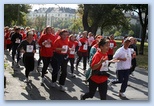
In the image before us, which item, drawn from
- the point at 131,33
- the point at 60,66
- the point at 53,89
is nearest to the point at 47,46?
the point at 60,66

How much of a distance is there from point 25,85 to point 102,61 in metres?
1.76

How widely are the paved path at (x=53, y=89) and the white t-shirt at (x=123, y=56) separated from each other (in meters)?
0.15

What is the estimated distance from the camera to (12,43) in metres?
7.74

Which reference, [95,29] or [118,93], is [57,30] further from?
[118,93]

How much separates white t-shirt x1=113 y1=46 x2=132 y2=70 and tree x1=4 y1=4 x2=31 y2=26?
163cm

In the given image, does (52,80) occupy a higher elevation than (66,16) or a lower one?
lower

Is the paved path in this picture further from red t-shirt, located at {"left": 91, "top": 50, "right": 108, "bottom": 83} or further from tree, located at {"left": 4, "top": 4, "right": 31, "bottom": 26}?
tree, located at {"left": 4, "top": 4, "right": 31, "bottom": 26}

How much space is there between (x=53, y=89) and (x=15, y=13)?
142 cm

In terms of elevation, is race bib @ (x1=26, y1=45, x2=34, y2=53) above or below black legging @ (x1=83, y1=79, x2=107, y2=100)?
above

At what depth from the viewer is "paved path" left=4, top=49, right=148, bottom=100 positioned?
6418 millimetres

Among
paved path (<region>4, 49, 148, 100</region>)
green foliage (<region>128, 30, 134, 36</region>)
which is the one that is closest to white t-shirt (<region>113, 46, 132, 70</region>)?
paved path (<region>4, 49, 148, 100</region>)

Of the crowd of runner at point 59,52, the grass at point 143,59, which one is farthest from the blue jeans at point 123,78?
the grass at point 143,59

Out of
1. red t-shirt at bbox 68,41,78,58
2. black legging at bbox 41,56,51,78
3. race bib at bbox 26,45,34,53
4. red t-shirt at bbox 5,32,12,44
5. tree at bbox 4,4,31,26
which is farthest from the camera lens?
red t-shirt at bbox 68,41,78,58

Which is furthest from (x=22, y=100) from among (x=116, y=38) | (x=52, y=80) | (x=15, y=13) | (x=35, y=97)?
(x=116, y=38)
